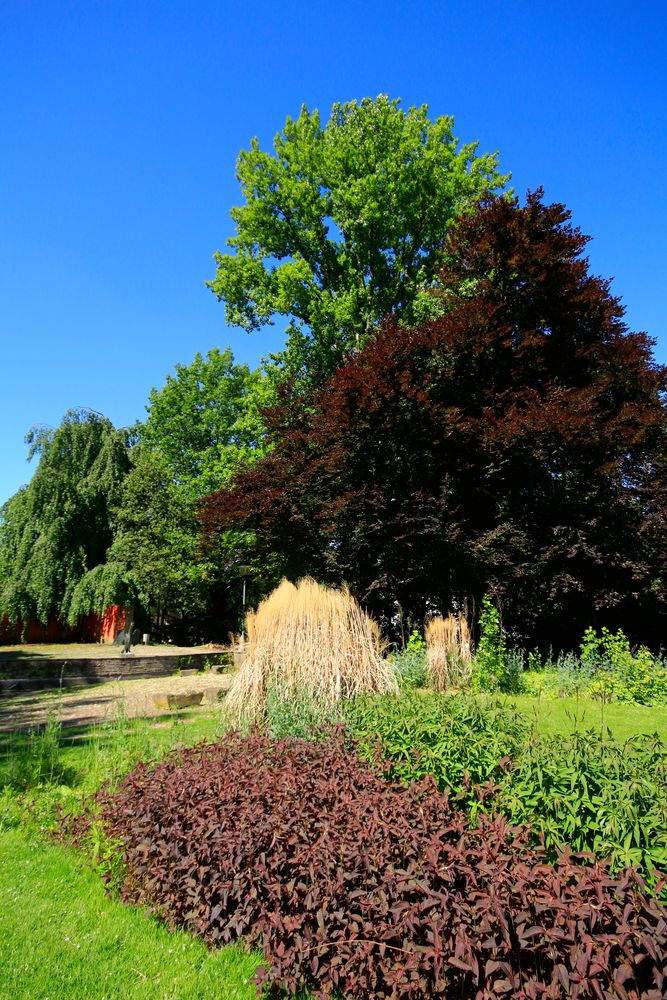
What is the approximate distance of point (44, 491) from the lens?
2086cm

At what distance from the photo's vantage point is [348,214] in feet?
54.2

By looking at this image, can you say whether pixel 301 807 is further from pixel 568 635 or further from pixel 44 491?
pixel 44 491

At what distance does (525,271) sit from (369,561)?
6.80 meters

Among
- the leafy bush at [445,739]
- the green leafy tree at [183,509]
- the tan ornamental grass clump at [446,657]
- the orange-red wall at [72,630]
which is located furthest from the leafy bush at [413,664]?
A: the orange-red wall at [72,630]

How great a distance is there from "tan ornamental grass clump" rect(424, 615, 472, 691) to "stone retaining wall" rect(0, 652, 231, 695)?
6135 millimetres

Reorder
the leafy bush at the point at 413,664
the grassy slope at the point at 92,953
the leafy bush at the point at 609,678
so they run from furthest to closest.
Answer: the leafy bush at the point at 413,664, the leafy bush at the point at 609,678, the grassy slope at the point at 92,953

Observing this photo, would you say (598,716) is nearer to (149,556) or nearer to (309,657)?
(309,657)

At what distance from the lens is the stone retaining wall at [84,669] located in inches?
422

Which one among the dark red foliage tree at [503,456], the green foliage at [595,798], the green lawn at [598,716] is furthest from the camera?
the dark red foliage tree at [503,456]

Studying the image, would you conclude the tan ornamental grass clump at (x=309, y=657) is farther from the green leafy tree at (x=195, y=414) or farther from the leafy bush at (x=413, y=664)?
the green leafy tree at (x=195, y=414)

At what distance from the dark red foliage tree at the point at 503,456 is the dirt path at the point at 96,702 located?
3958 mm

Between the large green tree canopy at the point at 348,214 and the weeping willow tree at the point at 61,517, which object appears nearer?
the large green tree canopy at the point at 348,214

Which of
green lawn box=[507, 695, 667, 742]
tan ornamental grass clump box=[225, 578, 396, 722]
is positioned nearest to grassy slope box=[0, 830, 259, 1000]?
tan ornamental grass clump box=[225, 578, 396, 722]

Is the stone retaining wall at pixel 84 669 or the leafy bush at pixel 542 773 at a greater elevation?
the leafy bush at pixel 542 773
